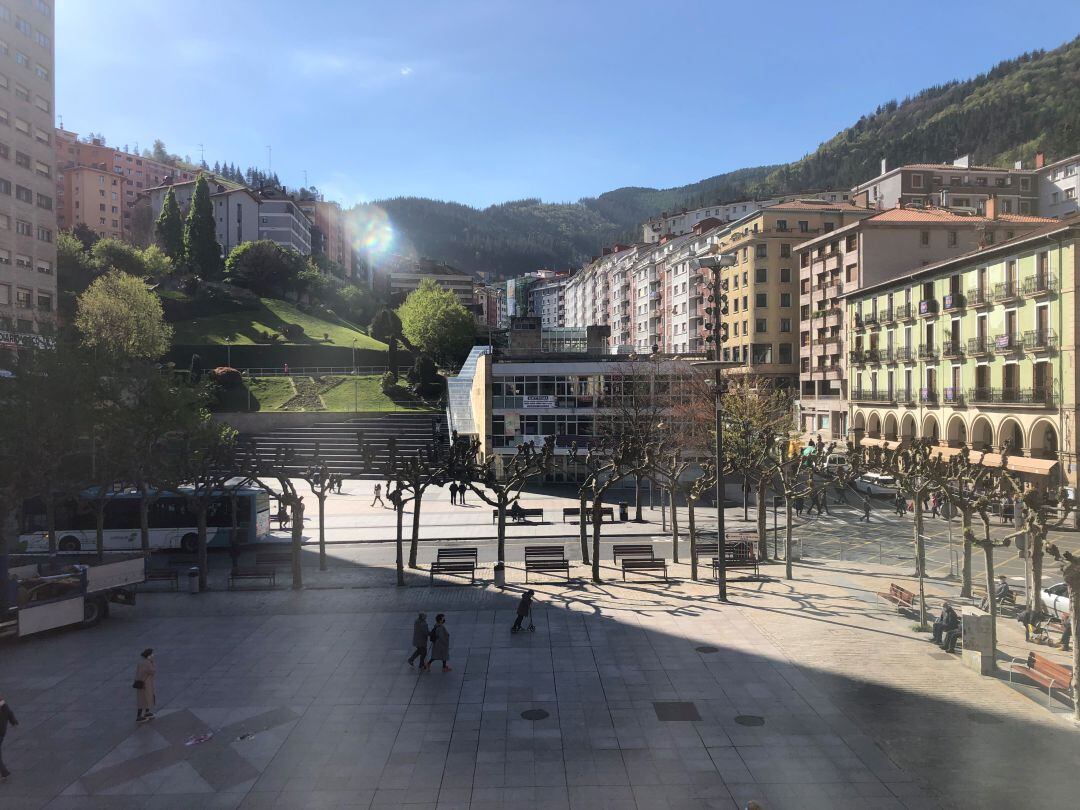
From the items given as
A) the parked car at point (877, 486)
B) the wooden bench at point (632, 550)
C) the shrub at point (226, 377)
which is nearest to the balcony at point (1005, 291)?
the parked car at point (877, 486)

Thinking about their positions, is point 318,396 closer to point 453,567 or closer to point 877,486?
point 877,486

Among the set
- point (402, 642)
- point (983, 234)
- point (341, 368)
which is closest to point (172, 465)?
point (402, 642)

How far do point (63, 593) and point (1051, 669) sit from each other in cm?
2272

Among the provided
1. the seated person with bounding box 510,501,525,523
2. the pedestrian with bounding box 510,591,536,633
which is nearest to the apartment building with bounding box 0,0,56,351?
the seated person with bounding box 510,501,525,523

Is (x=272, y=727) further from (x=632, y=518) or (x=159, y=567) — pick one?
(x=632, y=518)

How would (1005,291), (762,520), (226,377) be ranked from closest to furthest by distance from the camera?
1. (762,520)
2. (1005,291)
3. (226,377)

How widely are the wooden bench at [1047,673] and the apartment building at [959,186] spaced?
3322 inches

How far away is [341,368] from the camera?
302 feet

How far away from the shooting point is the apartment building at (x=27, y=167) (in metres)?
52.2

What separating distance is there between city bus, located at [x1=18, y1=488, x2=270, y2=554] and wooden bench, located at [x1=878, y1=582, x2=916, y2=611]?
23.7 m

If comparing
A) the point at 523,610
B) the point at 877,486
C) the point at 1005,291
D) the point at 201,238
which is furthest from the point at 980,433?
the point at 201,238

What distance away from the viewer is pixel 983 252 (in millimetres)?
42125

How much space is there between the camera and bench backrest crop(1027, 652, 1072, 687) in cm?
1342

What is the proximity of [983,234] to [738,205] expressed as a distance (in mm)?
77980
